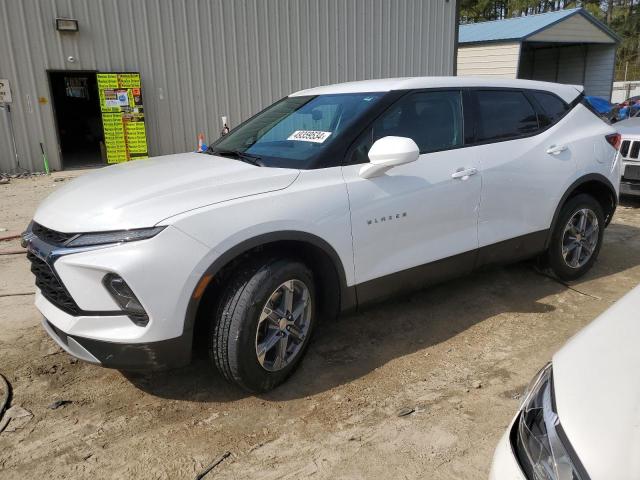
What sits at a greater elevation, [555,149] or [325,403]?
[555,149]

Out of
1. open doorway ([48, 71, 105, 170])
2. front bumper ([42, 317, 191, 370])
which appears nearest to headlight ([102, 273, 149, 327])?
front bumper ([42, 317, 191, 370])

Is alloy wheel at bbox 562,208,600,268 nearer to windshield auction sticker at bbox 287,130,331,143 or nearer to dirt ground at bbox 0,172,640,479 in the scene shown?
dirt ground at bbox 0,172,640,479

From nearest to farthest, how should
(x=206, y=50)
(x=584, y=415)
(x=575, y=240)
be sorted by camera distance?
1. (x=584, y=415)
2. (x=575, y=240)
3. (x=206, y=50)

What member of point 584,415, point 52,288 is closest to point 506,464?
point 584,415

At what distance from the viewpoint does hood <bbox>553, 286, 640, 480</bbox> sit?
1.29 meters

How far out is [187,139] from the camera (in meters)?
13.2

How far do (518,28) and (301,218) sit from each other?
69.9ft

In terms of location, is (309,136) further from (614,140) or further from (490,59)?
(490,59)

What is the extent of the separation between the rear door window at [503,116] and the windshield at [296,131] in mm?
941

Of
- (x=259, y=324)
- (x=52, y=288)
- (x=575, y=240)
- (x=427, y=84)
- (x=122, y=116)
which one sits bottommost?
(x=575, y=240)

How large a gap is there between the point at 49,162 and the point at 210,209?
10.9 metres

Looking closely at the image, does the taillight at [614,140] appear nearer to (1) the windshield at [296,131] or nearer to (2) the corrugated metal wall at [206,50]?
(1) the windshield at [296,131]

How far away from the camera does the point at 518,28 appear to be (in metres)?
20.8

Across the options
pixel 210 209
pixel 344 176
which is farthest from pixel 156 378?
pixel 344 176
